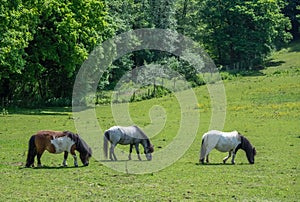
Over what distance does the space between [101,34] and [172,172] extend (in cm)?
3827

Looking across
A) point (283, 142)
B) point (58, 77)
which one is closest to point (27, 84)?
point (58, 77)

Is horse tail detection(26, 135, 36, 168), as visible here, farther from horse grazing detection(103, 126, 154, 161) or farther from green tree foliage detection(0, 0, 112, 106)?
green tree foliage detection(0, 0, 112, 106)

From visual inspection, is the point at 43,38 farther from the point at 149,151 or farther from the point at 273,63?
the point at 273,63

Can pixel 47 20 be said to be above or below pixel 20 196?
above

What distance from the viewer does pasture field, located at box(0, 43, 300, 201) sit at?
50.8ft

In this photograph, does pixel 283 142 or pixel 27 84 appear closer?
pixel 283 142

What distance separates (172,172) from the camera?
19.6 metres

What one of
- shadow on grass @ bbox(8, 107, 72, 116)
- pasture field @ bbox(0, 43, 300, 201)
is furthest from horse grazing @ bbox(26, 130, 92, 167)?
shadow on grass @ bbox(8, 107, 72, 116)

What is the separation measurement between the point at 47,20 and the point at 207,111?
17.7 meters

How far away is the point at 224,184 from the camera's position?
676 inches

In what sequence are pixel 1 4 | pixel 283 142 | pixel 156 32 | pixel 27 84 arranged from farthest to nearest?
pixel 156 32 < pixel 27 84 < pixel 1 4 < pixel 283 142

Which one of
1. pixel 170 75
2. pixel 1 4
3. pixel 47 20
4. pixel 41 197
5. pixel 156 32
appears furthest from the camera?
pixel 156 32

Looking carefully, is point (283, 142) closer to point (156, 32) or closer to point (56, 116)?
point (56, 116)

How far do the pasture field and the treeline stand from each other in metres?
7.17
